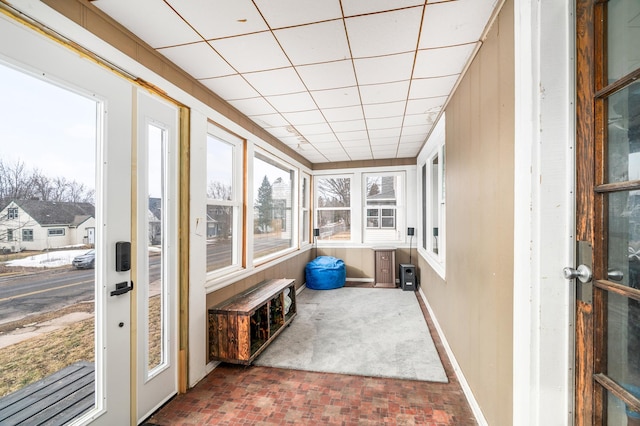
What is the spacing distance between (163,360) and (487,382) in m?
2.33

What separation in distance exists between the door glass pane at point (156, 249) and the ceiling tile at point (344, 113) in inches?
70.5

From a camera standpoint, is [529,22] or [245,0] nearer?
[529,22]

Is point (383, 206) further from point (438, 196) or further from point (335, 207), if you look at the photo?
point (438, 196)

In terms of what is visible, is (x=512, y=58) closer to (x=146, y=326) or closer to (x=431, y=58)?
(x=431, y=58)

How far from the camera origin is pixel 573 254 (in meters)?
1.15

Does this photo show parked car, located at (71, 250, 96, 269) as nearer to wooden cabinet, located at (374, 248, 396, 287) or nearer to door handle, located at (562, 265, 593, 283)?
door handle, located at (562, 265, 593, 283)

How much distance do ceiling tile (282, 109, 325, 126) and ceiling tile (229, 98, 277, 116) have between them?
24 cm

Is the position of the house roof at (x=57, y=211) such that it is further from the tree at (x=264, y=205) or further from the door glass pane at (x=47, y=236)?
the tree at (x=264, y=205)

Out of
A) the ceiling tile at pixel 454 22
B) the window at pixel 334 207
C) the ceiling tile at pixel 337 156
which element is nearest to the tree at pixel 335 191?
the window at pixel 334 207

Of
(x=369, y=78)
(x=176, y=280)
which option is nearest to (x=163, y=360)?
(x=176, y=280)

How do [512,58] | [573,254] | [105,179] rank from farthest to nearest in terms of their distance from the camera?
[105,179]
[512,58]
[573,254]

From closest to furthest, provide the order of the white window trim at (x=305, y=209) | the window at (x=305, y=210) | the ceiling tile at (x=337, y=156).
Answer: the ceiling tile at (x=337, y=156)
the white window trim at (x=305, y=209)
the window at (x=305, y=210)

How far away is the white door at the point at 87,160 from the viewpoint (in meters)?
1.27

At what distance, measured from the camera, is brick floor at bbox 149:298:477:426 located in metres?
1.90
